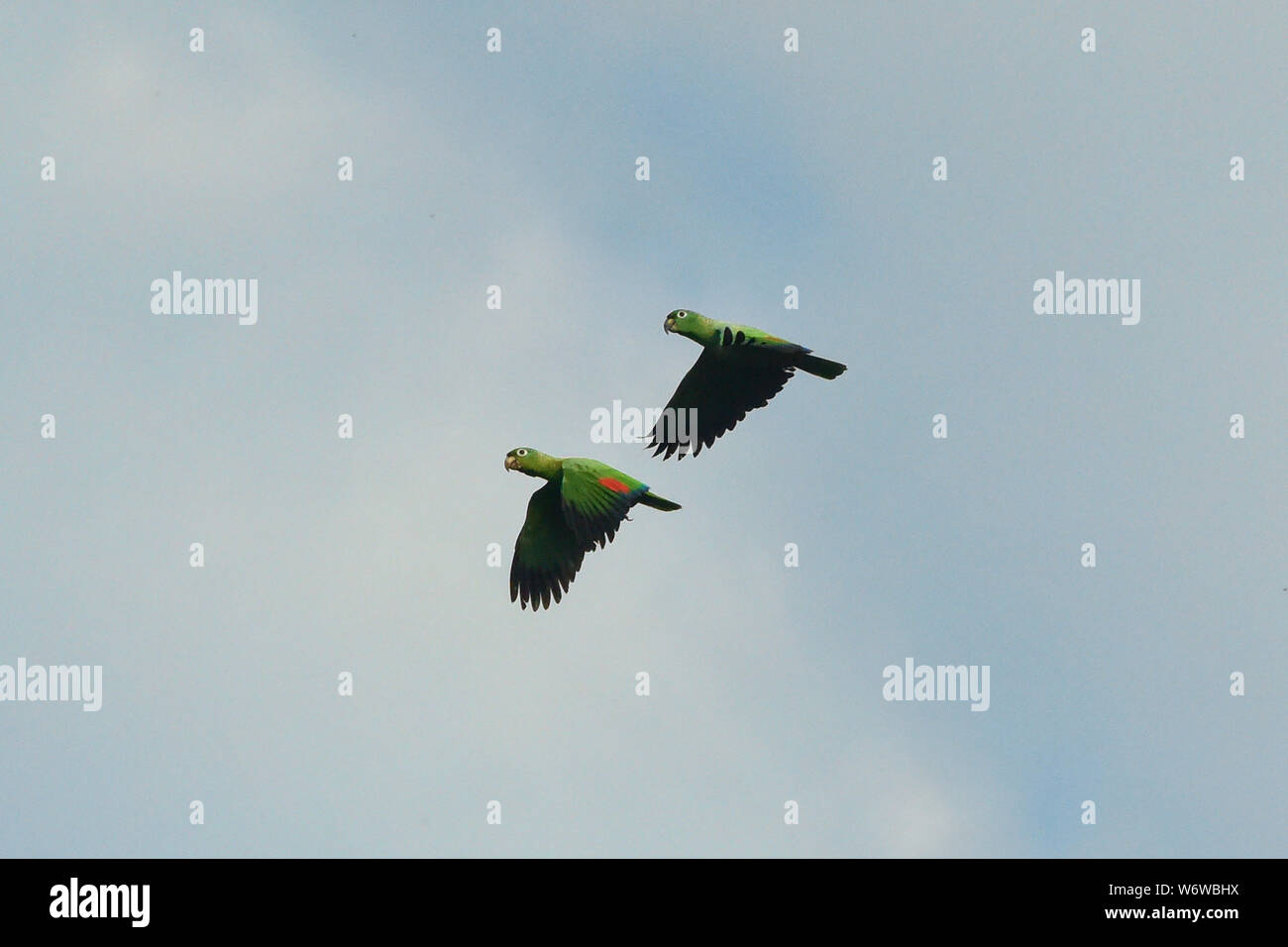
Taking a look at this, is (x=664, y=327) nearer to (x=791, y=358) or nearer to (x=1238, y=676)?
(x=791, y=358)

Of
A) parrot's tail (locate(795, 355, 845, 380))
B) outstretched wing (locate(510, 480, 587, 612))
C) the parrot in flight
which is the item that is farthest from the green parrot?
parrot's tail (locate(795, 355, 845, 380))

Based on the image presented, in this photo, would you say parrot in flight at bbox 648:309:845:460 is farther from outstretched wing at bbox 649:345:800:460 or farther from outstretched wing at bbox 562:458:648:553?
outstretched wing at bbox 562:458:648:553

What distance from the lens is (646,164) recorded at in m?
32.4

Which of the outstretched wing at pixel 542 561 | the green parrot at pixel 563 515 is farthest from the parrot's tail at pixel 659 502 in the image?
the outstretched wing at pixel 542 561

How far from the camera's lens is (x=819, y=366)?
31.0m

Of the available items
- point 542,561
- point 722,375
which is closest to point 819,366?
point 722,375

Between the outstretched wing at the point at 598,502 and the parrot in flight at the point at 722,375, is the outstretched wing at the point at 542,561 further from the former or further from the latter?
the parrot in flight at the point at 722,375

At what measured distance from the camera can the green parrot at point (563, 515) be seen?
2944 centimetres

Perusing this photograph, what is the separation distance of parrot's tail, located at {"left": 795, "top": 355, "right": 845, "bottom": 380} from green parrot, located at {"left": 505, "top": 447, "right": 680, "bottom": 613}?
3577 mm

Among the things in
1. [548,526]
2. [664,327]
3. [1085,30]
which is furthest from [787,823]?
[1085,30]

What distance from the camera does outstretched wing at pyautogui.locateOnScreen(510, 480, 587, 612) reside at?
30969mm
